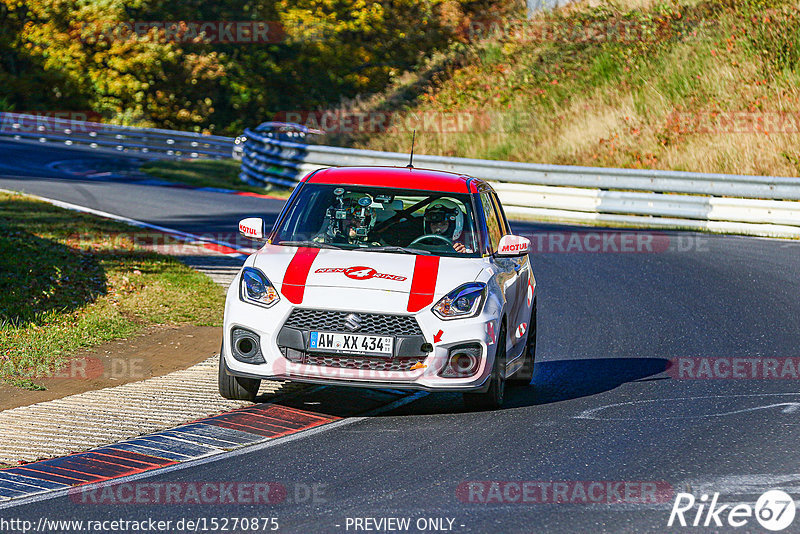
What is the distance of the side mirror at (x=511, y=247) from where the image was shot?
8.50m

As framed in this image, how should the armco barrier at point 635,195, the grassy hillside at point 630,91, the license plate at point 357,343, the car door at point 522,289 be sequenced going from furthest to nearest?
the grassy hillside at point 630,91
the armco barrier at point 635,195
the car door at point 522,289
the license plate at point 357,343

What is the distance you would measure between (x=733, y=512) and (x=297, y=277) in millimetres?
3382

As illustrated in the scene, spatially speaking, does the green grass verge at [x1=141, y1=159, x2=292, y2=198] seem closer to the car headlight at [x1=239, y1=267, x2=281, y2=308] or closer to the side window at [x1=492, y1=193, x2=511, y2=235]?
the side window at [x1=492, y1=193, x2=511, y2=235]

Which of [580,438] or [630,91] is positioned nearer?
[580,438]

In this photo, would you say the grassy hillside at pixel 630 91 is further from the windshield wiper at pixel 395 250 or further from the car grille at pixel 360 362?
the car grille at pixel 360 362

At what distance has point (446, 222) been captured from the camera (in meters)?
8.73

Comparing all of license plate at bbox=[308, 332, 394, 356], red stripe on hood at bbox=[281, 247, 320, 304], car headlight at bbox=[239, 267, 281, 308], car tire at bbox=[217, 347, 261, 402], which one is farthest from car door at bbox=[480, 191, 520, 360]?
car tire at bbox=[217, 347, 261, 402]

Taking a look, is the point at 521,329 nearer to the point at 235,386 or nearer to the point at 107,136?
the point at 235,386

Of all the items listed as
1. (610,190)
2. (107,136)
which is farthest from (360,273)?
(107,136)

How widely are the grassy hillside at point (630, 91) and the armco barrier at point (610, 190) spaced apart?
3638 mm

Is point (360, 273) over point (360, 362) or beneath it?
over

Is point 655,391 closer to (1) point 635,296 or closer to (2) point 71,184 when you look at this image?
(1) point 635,296

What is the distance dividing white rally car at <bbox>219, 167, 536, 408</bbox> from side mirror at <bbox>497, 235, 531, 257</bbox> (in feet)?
0.04

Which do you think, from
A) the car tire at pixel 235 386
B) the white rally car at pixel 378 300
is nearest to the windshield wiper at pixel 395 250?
the white rally car at pixel 378 300
